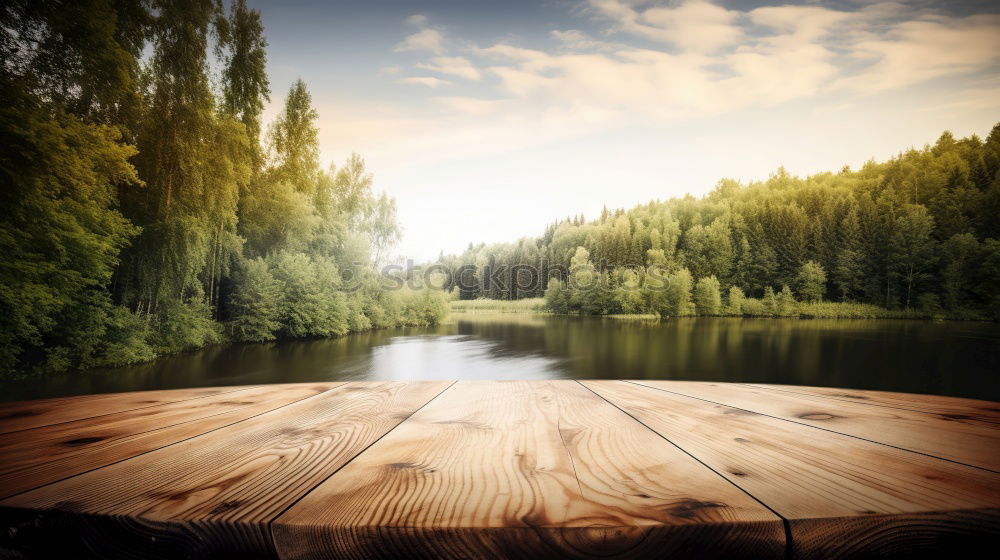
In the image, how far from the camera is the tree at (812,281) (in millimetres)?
43625

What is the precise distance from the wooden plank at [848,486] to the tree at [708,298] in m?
47.3

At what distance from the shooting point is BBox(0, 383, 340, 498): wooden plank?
25.3 inches

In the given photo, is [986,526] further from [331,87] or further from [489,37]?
[331,87]

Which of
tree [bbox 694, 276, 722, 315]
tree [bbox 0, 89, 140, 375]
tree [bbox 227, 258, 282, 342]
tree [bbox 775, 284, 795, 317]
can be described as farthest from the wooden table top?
tree [bbox 775, 284, 795, 317]

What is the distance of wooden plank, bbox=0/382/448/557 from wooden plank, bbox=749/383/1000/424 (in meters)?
1.45

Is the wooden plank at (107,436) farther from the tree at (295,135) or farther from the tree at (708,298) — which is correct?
the tree at (708,298)

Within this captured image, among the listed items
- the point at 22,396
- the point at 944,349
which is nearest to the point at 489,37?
the point at 22,396

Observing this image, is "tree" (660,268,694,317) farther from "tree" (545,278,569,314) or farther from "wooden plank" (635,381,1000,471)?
"wooden plank" (635,381,1000,471)

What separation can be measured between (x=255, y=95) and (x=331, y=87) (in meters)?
4.09

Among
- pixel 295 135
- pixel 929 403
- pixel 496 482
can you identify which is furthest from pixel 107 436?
pixel 295 135

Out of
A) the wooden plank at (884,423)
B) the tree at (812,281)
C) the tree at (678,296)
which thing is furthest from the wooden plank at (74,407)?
the tree at (812,281)

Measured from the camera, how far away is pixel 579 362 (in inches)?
611

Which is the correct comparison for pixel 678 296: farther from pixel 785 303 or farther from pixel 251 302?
pixel 251 302

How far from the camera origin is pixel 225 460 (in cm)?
69
